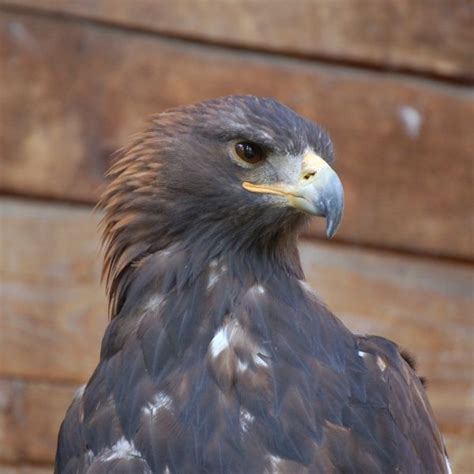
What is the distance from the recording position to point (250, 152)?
3330 millimetres

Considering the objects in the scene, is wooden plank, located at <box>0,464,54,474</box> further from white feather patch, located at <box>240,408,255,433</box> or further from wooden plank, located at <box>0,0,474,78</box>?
white feather patch, located at <box>240,408,255,433</box>

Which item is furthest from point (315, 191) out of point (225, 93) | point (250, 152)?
point (225, 93)

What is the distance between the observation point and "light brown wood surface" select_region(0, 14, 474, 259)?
4617 millimetres

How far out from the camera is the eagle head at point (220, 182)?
3.30 metres

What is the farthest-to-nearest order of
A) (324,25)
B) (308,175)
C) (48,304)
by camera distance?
(324,25) < (48,304) < (308,175)

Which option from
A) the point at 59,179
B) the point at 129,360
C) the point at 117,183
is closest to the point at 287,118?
the point at 117,183

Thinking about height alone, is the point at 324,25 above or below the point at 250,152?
below

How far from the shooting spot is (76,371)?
15.4 feet

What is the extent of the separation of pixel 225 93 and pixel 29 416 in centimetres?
122

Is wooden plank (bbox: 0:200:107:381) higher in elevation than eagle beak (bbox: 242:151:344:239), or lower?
lower

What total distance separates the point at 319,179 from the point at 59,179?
1.59 m

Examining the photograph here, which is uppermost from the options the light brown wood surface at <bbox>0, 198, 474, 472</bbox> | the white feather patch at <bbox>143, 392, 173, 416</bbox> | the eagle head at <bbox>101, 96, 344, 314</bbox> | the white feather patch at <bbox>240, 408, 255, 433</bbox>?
the eagle head at <bbox>101, 96, 344, 314</bbox>

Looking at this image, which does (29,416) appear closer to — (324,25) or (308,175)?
(324,25)

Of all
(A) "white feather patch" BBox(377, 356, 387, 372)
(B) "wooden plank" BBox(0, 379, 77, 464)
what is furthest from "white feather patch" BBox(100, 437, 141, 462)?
Result: (B) "wooden plank" BBox(0, 379, 77, 464)
